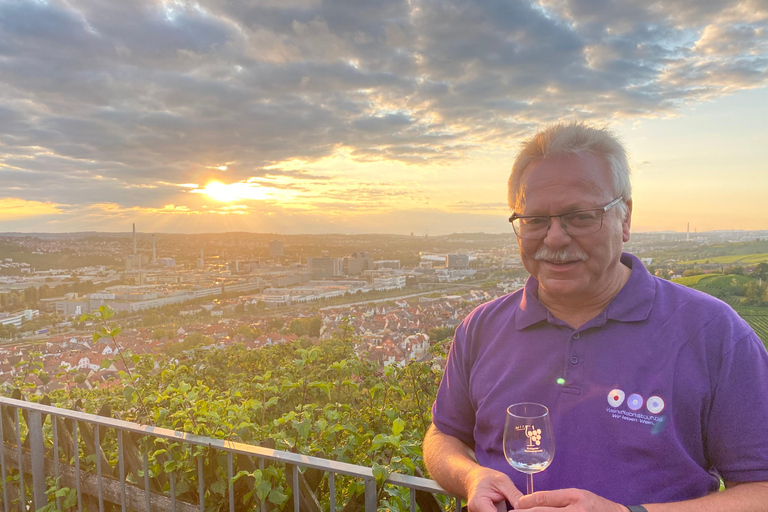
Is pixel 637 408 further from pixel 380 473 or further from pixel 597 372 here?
pixel 380 473

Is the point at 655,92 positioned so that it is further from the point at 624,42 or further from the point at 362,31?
the point at 362,31

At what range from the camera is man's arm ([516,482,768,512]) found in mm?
1061

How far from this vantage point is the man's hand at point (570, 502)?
3.45 feet

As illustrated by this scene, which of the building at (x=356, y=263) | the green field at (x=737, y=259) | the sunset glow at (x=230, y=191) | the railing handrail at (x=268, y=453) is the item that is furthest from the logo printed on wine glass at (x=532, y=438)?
the sunset glow at (x=230, y=191)

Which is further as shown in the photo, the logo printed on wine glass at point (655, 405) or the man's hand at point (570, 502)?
the logo printed on wine glass at point (655, 405)

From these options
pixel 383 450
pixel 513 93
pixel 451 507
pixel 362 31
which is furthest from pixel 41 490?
pixel 513 93

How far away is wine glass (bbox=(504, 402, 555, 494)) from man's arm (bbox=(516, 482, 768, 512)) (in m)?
0.09

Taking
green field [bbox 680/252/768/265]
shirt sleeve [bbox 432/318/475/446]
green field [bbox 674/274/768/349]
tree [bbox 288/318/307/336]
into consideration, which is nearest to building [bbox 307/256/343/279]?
tree [bbox 288/318/307/336]

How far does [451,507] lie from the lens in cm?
190

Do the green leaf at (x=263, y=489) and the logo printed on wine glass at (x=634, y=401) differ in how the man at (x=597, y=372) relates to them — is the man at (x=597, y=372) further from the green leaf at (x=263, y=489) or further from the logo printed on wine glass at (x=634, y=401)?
the green leaf at (x=263, y=489)

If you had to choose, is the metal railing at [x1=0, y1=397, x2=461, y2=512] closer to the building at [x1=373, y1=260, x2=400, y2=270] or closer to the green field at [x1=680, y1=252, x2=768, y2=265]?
the green field at [x1=680, y1=252, x2=768, y2=265]

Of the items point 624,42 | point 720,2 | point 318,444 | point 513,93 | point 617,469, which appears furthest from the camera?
point 513,93

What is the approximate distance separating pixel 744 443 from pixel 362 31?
19.4ft

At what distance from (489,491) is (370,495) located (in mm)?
516
